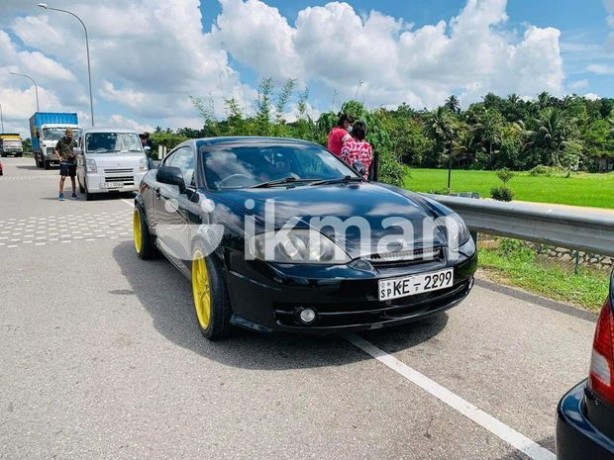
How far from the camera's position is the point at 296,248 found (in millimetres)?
2969

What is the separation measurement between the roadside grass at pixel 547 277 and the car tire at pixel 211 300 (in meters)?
3.07

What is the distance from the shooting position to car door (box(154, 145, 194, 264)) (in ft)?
13.4

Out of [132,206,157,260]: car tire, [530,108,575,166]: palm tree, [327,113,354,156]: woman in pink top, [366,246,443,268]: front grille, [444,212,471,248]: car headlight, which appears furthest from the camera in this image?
[530,108,575,166]: palm tree

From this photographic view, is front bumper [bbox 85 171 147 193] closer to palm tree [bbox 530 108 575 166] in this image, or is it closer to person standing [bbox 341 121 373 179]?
person standing [bbox 341 121 373 179]

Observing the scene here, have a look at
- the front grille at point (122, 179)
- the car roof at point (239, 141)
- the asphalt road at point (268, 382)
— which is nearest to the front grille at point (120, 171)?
the front grille at point (122, 179)

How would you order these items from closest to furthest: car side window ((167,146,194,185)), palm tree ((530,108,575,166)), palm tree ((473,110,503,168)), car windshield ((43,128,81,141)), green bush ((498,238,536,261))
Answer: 1. car side window ((167,146,194,185))
2. green bush ((498,238,536,261))
3. car windshield ((43,128,81,141))
4. palm tree ((530,108,575,166))
5. palm tree ((473,110,503,168))

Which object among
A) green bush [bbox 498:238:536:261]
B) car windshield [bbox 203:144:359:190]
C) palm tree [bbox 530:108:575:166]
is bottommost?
green bush [bbox 498:238:536:261]

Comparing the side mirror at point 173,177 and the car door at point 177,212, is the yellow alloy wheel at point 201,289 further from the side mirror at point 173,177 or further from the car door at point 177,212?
the side mirror at point 173,177

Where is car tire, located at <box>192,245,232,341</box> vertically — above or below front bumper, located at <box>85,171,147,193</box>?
below

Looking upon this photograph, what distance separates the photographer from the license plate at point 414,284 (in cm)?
289

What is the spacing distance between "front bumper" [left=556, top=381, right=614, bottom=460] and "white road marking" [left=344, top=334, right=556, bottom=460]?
82 centimetres

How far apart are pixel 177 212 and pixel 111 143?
403 inches

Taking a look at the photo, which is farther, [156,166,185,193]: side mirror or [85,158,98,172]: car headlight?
[85,158,98,172]: car headlight

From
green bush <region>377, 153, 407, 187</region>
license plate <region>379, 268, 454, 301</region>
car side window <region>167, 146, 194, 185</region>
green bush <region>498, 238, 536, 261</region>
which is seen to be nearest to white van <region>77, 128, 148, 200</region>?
green bush <region>377, 153, 407, 187</region>
